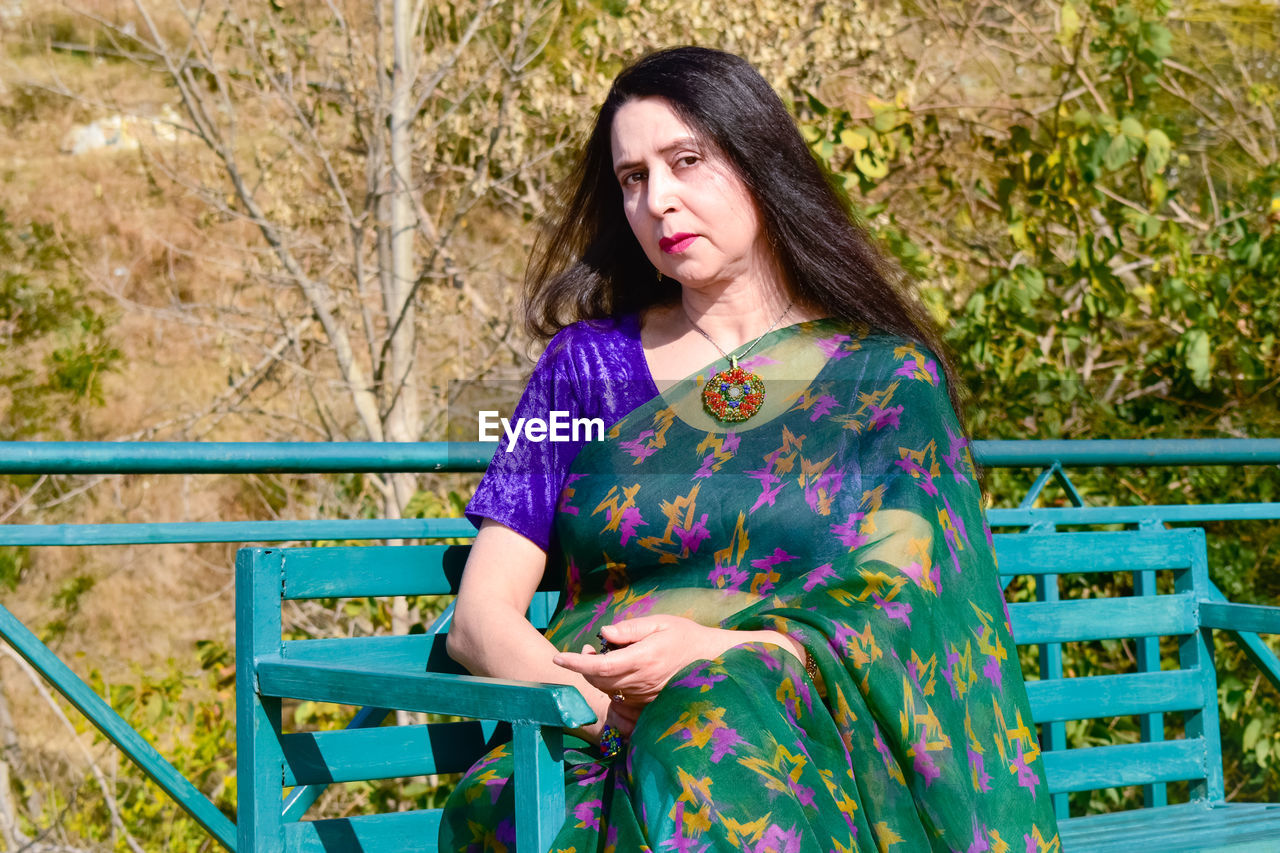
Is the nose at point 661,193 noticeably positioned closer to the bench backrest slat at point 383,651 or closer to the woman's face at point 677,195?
the woman's face at point 677,195

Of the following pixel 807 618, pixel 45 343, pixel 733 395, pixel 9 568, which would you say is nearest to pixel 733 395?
pixel 733 395

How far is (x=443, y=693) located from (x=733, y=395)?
60 cm

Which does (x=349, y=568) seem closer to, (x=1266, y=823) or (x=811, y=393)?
(x=811, y=393)

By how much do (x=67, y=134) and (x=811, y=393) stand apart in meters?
8.78

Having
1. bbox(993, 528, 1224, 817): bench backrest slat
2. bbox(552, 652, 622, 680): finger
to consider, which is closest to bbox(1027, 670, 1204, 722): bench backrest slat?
bbox(993, 528, 1224, 817): bench backrest slat

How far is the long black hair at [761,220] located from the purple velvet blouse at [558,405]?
122mm

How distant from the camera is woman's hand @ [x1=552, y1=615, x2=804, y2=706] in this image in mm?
1323

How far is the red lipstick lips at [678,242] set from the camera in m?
1.73

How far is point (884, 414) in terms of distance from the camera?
1.61m

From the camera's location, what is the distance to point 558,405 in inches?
69.1

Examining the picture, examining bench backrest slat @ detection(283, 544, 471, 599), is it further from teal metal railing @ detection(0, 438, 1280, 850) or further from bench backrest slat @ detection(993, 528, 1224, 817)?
bench backrest slat @ detection(993, 528, 1224, 817)

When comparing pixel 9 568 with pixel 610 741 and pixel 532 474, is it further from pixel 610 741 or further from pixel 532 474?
pixel 610 741

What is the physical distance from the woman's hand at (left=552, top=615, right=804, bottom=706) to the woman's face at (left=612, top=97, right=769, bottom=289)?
21.5 inches

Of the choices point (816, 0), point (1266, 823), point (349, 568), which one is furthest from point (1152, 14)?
point (349, 568)
